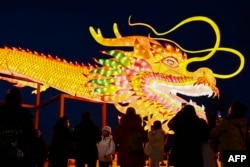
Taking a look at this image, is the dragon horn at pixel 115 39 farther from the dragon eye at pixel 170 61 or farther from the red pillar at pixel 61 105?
the red pillar at pixel 61 105

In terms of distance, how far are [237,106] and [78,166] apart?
12.2 feet

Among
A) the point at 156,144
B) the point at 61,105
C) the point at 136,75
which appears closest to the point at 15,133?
the point at 156,144

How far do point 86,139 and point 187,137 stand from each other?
277 cm

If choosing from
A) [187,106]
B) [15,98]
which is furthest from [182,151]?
[15,98]

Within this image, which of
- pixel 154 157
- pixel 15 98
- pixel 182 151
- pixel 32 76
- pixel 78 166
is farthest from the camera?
pixel 32 76

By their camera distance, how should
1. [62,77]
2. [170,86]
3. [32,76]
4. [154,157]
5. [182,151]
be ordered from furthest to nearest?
[170,86] < [62,77] < [32,76] < [154,157] < [182,151]

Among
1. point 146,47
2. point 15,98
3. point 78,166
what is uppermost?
point 146,47

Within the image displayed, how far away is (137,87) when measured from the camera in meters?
20.0

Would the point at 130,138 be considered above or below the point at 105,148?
above

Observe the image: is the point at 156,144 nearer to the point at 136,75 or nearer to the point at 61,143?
the point at 61,143

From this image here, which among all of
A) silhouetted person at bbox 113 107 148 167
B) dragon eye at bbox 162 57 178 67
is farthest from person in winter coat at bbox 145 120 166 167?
dragon eye at bbox 162 57 178 67

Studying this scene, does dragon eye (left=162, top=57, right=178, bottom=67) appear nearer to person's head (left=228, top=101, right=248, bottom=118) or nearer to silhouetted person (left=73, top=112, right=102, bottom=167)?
silhouetted person (left=73, top=112, right=102, bottom=167)

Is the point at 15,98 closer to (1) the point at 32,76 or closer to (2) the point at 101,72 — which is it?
(1) the point at 32,76

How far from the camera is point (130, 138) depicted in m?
8.94
